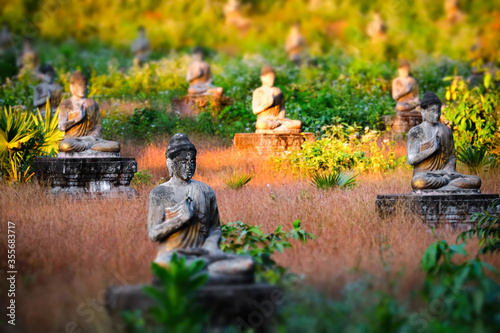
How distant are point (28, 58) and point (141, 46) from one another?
5.27 meters

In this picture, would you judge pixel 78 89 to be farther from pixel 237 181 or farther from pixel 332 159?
pixel 332 159

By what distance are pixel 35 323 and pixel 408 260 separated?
2833mm

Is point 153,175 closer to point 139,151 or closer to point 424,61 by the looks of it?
point 139,151

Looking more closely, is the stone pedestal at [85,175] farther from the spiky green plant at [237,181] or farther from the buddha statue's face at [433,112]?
the buddha statue's face at [433,112]

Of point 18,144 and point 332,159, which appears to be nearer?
point 18,144

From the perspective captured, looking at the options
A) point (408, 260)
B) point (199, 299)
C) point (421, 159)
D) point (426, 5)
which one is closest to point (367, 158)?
point (421, 159)

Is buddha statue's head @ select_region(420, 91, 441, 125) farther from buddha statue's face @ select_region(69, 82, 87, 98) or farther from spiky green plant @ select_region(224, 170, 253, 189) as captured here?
buddha statue's face @ select_region(69, 82, 87, 98)

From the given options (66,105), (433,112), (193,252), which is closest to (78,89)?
(66,105)

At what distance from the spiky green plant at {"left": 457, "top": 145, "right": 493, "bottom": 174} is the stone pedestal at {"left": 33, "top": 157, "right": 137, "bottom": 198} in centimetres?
530

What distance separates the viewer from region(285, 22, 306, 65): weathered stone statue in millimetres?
23891

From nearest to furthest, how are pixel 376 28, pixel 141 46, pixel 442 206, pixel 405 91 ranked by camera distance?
pixel 442 206 → pixel 405 91 → pixel 376 28 → pixel 141 46

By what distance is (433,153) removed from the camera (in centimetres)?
690

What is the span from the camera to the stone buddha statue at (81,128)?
8664 mm

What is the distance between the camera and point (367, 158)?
10.2 metres
